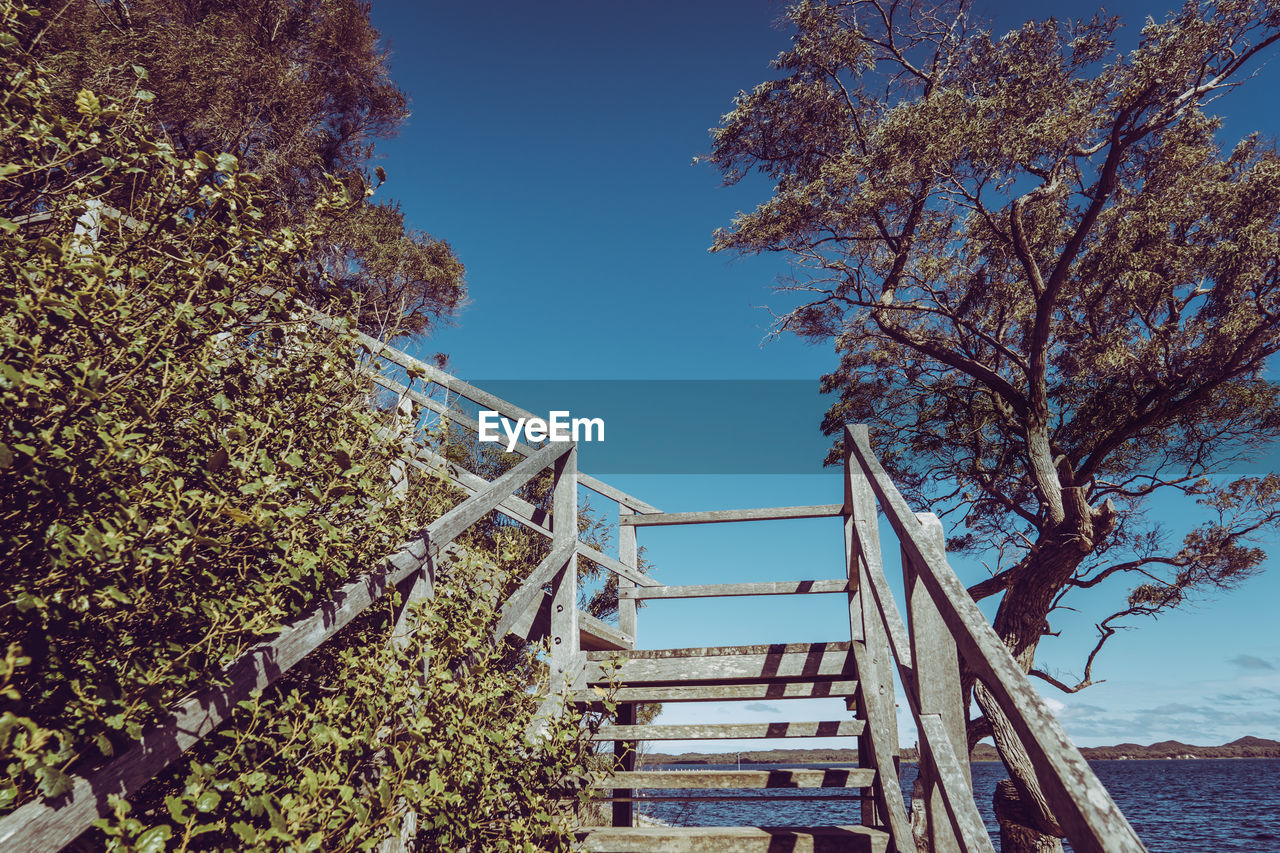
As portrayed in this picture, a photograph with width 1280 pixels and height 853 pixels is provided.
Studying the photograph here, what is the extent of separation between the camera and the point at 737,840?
3.06m

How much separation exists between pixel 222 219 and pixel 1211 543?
15.2m

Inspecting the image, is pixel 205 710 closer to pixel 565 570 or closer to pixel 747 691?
pixel 565 570

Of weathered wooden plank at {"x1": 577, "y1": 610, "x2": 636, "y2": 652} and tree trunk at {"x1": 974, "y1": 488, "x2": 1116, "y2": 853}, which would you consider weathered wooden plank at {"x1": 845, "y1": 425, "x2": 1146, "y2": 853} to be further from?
tree trunk at {"x1": 974, "y1": 488, "x2": 1116, "y2": 853}

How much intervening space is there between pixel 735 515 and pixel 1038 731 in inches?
159

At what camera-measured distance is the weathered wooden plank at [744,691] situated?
421 cm

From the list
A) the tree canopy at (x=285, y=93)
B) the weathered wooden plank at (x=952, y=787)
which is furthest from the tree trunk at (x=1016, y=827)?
the tree canopy at (x=285, y=93)

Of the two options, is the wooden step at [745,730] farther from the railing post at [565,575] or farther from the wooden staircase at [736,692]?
the railing post at [565,575]

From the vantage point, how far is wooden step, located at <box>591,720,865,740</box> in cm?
393

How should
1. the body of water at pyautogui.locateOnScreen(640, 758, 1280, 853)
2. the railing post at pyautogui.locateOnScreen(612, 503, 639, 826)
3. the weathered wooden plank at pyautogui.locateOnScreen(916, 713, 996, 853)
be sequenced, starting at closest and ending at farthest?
1. the weathered wooden plank at pyautogui.locateOnScreen(916, 713, 996, 853)
2. the railing post at pyautogui.locateOnScreen(612, 503, 639, 826)
3. the body of water at pyautogui.locateOnScreen(640, 758, 1280, 853)

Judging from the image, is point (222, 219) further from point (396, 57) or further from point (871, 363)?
point (396, 57)

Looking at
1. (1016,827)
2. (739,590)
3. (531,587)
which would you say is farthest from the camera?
(1016,827)

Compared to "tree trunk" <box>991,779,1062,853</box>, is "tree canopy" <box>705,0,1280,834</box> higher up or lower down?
higher up

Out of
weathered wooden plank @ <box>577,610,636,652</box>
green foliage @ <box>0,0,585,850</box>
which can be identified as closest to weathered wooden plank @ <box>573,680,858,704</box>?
weathered wooden plank @ <box>577,610,636,652</box>

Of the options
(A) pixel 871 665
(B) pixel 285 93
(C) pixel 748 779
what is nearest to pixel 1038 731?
(C) pixel 748 779
